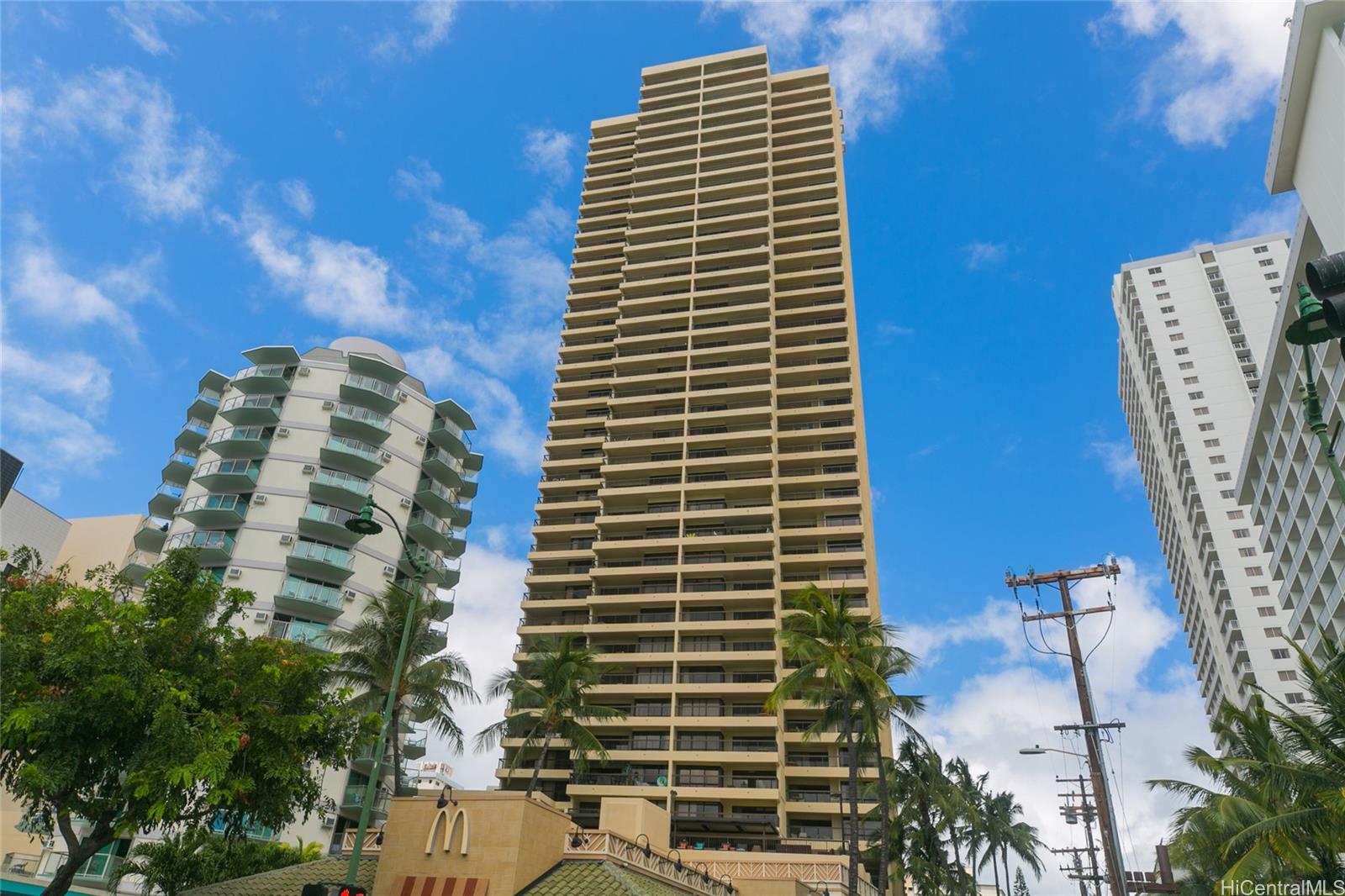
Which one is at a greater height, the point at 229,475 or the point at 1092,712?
the point at 229,475

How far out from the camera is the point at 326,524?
59.0 meters

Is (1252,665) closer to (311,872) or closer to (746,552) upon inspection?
(746,552)

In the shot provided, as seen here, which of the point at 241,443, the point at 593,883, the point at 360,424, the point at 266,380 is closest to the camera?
the point at 593,883

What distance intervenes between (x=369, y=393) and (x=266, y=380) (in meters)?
7.84

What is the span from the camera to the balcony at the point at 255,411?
6281cm

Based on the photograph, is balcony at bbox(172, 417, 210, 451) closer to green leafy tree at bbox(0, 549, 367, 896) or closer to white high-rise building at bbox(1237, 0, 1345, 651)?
green leafy tree at bbox(0, 549, 367, 896)

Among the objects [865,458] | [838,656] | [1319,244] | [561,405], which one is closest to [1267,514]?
[1319,244]

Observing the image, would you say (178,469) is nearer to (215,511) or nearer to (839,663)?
(215,511)

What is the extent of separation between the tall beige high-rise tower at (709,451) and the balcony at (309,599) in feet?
49.5

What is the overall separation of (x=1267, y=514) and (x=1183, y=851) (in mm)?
37789

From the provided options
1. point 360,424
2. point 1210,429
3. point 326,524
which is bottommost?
point 326,524

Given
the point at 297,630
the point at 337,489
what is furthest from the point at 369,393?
the point at 297,630

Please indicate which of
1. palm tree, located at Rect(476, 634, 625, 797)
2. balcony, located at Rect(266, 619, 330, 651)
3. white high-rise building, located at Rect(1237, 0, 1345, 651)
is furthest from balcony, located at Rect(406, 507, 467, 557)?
white high-rise building, located at Rect(1237, 0, 1345, 651)

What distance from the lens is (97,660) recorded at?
20.2 meters
